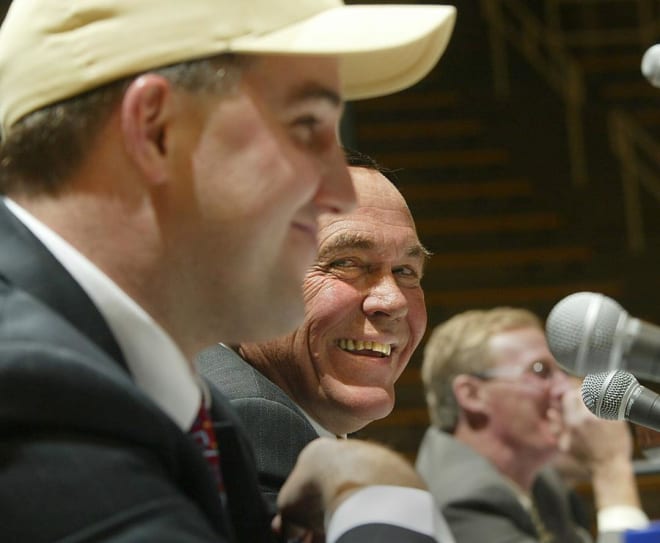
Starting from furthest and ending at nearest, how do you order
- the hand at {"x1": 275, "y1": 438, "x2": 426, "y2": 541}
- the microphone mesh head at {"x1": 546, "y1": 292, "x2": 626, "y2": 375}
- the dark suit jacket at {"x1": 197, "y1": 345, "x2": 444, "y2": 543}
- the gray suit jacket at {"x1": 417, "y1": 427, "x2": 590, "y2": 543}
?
the gray suit jacket at {"x1": 417, "y1": 427, "x2": 590, "y2": 543} < the dark suit jacket at {"x1": 197, "y1": 345, "x2": 444, "y2": 543} < the microphone mesh head at {"x1": 546, "y1": 292, "x2": 626, "y2": 375} < the hand at {"x1": 275, "y1": 438, "x2": 426, "y2": 541}

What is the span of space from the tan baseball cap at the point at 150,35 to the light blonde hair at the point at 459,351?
2.08 m

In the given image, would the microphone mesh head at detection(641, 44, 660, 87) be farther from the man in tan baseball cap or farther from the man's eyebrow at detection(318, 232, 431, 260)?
the man's eyebrow at detection(318, 232, 431, 260)

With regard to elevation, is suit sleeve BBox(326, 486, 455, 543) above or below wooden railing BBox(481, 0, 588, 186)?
above

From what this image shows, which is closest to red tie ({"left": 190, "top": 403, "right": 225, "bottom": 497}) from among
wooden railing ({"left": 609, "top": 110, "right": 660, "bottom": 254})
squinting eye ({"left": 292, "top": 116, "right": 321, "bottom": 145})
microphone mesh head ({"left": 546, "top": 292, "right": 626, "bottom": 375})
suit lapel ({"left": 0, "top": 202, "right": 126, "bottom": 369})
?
suit lapel ({"left": 0, "top": 202, "right": 126, "bottom": 369})

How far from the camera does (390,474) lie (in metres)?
1.01

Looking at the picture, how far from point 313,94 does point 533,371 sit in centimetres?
207

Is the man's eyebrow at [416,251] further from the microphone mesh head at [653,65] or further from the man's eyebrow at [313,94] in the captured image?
the man's eyebrow at [313,94]

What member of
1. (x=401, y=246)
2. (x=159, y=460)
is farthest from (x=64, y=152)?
(x=401, y=246)

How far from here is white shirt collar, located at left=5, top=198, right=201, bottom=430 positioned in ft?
3.00

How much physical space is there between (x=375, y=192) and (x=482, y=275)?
4.72m


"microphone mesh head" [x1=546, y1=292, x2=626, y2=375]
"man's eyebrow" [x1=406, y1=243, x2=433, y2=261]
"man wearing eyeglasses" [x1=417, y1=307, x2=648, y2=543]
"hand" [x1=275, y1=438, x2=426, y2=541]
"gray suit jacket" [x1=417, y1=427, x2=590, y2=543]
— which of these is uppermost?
"hand" [x1=275, y1=438, x2=426, y2=541]

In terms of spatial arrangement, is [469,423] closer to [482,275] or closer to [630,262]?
[482,275]

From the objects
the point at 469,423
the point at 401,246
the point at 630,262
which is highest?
the point at 401,246

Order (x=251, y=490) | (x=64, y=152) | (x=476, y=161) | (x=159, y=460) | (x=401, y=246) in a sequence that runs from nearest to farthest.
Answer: (x=159, y=460) < (x=64, y=152) < (x=251, y=490) < (x=401, y=246) < (x=476, y=161)
